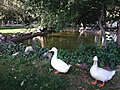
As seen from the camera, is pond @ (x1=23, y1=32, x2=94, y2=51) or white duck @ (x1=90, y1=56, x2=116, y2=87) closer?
white duck @ (x1=90, y1=56, x2=116, y2=87)

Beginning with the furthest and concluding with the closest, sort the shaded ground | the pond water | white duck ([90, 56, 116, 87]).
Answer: the pond water
the shaded ground
white duck ([90, 56, 116, 87])

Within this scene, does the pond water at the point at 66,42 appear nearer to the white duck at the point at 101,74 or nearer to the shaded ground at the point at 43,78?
the shaded ground at the point at 43,78

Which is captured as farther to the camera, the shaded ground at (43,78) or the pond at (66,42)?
the pond at (66,42)

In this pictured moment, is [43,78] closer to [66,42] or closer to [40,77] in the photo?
[40,77]

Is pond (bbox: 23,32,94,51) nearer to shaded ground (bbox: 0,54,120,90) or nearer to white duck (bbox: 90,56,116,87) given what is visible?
shaded ground (bbox: 0,54,120,90)

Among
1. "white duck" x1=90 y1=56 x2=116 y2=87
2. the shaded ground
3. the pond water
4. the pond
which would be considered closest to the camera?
"white duck" x1=90 y1=56 x2=116 y2=87

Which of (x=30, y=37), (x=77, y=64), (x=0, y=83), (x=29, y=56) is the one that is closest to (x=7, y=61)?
(x=29, y=56)

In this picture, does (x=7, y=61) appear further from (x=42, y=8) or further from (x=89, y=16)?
(x=89, y=16)

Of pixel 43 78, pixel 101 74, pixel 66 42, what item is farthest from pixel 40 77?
pixel 66 42

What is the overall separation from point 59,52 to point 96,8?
182cm

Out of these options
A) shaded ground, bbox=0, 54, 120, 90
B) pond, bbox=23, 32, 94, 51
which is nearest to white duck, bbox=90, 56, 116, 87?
shaded ground, bbox=0, 54, 120, 90

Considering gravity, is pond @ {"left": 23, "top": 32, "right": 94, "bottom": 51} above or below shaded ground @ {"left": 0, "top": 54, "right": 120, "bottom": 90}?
below

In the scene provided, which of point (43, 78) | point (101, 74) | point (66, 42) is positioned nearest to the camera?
point (101, 74)

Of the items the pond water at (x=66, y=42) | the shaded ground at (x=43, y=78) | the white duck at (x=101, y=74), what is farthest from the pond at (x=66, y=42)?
the white duck at (x=101, y=74)
